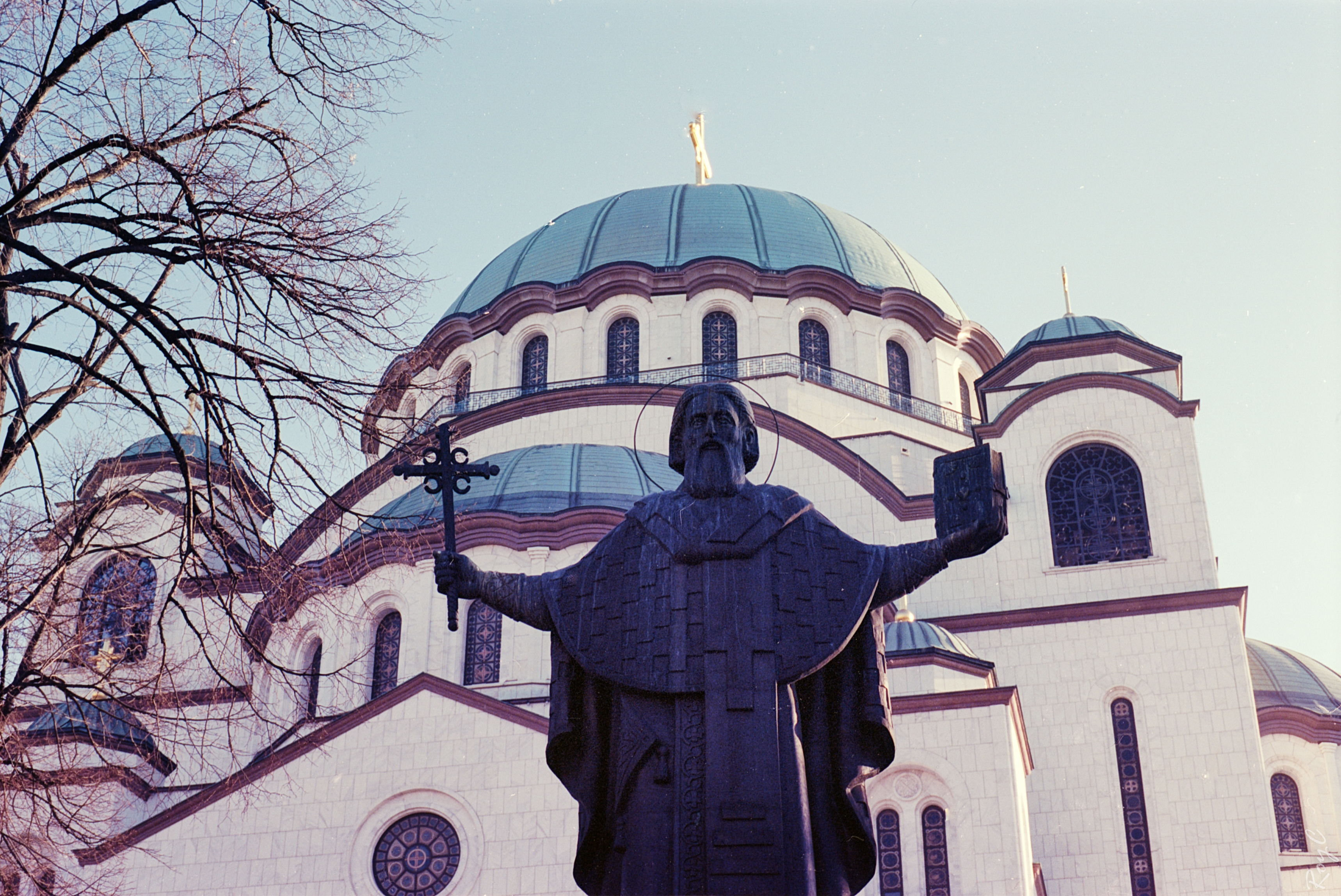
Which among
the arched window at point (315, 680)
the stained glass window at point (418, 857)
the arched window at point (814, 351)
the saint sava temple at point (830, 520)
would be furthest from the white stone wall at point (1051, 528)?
the arched window at point (315, 680)

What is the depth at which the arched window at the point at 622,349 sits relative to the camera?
28391 millimetres

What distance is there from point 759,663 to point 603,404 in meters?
21.4

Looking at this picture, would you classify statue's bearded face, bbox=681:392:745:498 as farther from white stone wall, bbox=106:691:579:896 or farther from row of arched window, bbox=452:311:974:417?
row of arched window, bbox=452:311:974:417

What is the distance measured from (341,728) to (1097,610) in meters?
11.1

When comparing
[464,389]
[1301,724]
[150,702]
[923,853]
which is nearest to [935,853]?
[923,853]

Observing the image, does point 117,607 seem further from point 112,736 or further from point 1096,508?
point 1096,508

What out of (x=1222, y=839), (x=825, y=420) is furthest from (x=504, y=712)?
(x=825, y=420)

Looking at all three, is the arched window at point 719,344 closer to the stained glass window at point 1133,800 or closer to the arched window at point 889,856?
the stained glass window at point 1133,800

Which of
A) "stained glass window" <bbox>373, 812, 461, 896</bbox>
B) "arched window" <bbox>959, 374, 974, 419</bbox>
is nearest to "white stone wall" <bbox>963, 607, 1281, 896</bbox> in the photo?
"stained glass window" <bbox>373, 812, 461, 896</bbox>

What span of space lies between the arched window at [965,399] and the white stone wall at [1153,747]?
871cm

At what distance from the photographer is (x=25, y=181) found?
26.1ft

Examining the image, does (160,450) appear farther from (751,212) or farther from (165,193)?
(165,193)

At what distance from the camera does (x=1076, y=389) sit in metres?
23.8

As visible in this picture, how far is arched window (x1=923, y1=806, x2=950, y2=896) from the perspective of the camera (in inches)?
679
